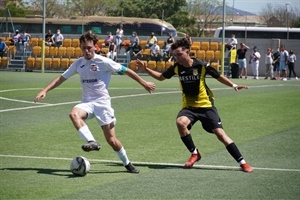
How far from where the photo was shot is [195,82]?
12.0m

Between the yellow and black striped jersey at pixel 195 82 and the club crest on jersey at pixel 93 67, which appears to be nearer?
the club crest on jersey at pixel 93 67

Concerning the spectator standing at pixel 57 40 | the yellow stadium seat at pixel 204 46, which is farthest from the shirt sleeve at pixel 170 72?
the spectator standing at pixel 57 40

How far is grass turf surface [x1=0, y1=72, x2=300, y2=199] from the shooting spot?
9.73m

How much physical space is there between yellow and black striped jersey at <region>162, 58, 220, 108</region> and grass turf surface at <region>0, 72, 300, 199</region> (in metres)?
0.98

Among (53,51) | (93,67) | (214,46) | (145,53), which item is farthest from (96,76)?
(53,51)

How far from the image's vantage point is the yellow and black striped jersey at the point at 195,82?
39.1 feet

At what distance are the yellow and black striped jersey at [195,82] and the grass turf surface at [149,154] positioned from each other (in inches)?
38.7

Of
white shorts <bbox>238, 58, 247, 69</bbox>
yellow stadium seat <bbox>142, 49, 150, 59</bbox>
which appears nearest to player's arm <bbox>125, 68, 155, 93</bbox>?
white shorts <bbox>238, 58, 247, 69</bbox>

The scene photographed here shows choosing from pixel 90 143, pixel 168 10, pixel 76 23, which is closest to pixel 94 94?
pixel 90 143

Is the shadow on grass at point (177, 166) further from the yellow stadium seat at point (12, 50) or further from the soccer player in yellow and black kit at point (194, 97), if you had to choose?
the yellow stadium seat at point (12, 50)

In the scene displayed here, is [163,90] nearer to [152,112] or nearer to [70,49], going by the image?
[152,112]

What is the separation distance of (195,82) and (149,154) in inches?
73.7

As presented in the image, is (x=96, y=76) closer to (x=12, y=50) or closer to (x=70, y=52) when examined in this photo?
(x=70, y=52)

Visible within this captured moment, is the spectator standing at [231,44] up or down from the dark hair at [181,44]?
down
